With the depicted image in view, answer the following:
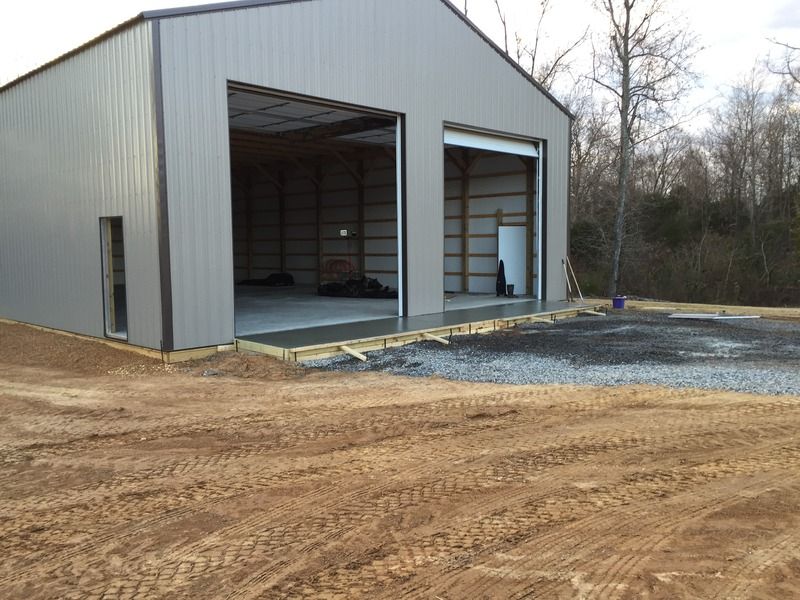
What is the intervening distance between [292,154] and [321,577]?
18.1 meters

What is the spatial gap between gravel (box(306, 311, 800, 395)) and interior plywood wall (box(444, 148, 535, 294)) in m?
5.45

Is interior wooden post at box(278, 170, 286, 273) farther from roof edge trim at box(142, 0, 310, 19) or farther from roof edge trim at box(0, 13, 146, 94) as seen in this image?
roof edge trim at box(142, 0, 310, 19)

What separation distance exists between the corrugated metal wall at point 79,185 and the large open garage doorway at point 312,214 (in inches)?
88.9

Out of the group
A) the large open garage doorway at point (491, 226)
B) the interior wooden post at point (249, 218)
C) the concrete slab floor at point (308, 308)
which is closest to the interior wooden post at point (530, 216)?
the large open garage doorway at point (491, 226)

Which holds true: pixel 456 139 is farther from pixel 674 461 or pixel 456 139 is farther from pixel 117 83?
pixel 674 461

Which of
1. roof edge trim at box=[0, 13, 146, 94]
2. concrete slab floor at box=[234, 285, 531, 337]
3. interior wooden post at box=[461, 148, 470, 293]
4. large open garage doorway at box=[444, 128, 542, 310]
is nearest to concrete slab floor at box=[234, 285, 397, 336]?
concrete slab floor at box=[234, 285, 531, 337]

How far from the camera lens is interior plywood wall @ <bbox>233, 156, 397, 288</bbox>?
64.1ft

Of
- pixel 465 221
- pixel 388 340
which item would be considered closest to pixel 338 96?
pixel 388 340

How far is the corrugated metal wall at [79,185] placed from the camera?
9.09m

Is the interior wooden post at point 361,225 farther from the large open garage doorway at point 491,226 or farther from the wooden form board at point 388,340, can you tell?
the wooden form board at point 388,340

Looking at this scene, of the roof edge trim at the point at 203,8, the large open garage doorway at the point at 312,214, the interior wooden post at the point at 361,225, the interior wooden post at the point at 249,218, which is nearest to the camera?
the roof edge trim at the point at 203,8

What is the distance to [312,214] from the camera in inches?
855

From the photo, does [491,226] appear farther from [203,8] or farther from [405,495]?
[405,495]

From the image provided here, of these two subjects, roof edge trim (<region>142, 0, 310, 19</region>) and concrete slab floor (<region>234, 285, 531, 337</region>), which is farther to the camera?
concrete slab floor (<region>234, 285, 531, 337</region>)
